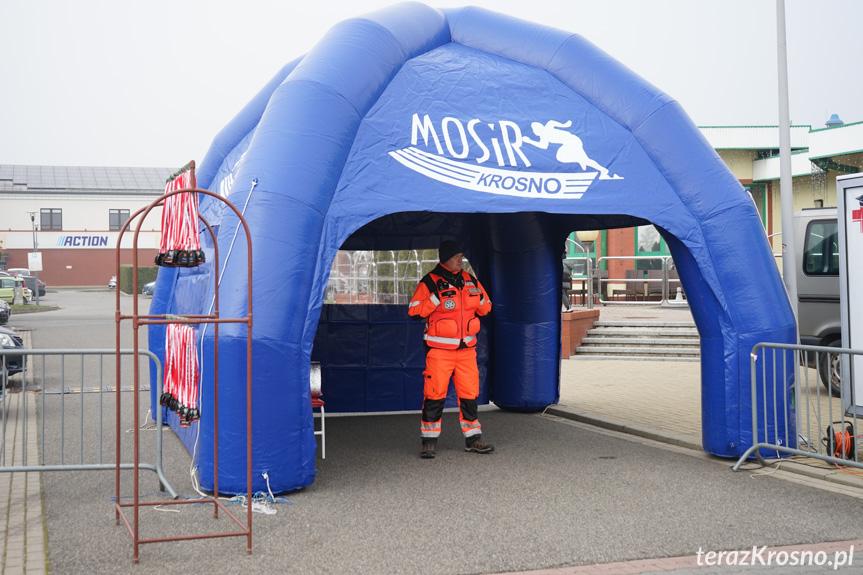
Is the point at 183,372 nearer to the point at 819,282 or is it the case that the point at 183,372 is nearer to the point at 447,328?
the point at 447,328

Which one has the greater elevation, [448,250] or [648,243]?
[648,243]

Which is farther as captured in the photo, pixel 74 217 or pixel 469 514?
pixel 74 217

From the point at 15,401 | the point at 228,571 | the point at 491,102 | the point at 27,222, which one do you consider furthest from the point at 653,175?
the point at 27,222

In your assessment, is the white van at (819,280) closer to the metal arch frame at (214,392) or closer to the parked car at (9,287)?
the metal arch frame at (214,392)

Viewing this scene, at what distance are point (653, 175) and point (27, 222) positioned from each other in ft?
211

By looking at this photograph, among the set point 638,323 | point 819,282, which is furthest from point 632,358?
point 819,282

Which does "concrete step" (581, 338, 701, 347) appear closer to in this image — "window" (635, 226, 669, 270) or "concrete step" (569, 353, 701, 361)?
"concrete step" (569, 353, 701, 361)

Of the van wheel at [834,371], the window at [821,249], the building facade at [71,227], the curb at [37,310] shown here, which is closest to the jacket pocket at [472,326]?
the van wheel at [834,371]

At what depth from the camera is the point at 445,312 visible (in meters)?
7.93

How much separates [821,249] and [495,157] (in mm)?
6515

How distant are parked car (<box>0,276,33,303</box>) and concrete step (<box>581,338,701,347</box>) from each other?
3120cm

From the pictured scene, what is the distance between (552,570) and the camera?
4910mm
